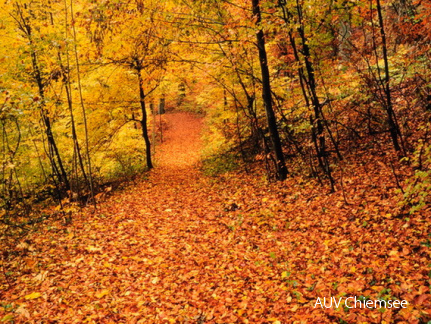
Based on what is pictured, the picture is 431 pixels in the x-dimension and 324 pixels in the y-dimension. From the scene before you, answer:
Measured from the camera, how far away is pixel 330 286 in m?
4.39

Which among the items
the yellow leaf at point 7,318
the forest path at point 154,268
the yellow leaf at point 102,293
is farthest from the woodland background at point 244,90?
the yellow leaf at point 102,293

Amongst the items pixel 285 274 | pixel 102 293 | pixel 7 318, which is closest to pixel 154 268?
pixel 102 293

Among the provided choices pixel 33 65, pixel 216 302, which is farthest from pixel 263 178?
pixel 33 65

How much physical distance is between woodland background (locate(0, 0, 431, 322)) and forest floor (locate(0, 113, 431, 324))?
12 centimetres

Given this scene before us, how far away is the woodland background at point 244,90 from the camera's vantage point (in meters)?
6.69

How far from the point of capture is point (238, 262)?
5.87 meters

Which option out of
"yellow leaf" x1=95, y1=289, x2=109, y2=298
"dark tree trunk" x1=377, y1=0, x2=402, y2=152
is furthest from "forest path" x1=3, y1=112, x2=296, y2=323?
"dark tree trunk" x1=377, y1=0, x2=402, y2=152

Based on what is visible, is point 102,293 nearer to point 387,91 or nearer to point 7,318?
point 7,318

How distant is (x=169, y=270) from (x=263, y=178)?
209 inches

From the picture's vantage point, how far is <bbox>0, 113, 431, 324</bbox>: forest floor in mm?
4262

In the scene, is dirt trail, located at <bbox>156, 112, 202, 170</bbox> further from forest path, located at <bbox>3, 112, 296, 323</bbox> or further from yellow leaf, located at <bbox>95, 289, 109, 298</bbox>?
yellow leaf, located at <bbox>95, 289, 109, 298</bbox>

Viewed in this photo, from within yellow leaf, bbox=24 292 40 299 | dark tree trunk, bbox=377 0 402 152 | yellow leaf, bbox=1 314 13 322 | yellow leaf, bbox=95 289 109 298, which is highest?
dark tree trunk, bbox=377 0 402 152

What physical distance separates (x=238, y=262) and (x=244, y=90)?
6.61 m

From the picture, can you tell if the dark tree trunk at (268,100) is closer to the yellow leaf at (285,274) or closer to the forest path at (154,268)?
the forest path at (154,268)
